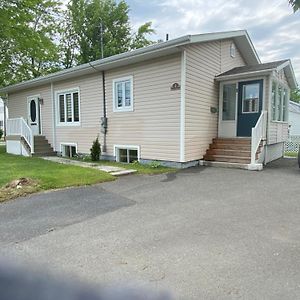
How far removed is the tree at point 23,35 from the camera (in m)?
13.4

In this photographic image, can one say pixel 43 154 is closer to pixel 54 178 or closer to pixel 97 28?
pixel 54 178

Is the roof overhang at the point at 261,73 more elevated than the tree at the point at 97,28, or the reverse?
the tree at the point at 97,28

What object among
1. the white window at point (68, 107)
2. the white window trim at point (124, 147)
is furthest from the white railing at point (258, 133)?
the white window at point (68, 107)

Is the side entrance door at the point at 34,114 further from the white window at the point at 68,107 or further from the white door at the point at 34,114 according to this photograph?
the white window at the point at 68,107

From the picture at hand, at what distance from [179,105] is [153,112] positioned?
1124mm

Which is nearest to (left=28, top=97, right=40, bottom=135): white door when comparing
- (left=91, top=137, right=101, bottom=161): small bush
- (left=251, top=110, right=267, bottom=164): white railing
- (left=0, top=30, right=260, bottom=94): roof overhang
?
(left=0, top=30, right=260, bottom=94): roof overhang

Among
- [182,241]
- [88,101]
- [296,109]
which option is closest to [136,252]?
[182,241]

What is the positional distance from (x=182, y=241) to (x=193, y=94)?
6.56 meters

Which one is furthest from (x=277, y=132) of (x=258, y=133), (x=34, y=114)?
(x=34, y=114)

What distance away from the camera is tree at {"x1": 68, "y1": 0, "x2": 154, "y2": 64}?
30562mm

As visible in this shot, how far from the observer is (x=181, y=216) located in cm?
470

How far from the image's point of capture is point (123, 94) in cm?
1087

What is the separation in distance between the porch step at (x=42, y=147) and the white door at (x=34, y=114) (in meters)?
1.14

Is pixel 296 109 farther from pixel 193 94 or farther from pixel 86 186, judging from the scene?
pixel 86 186
